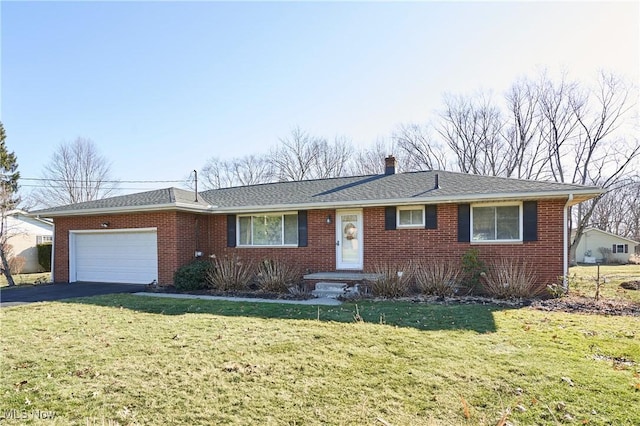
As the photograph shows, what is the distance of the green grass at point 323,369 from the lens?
3344 millimetres

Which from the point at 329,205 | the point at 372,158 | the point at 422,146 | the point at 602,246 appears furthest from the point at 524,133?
the point at 329,205

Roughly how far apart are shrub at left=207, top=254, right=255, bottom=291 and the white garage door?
2.22 m

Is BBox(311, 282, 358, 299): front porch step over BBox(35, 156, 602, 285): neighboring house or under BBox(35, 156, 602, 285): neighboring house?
under

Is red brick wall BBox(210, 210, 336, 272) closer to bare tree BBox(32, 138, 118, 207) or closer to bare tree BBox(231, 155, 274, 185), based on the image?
bare tree BBox(231, 155, 274, 185)

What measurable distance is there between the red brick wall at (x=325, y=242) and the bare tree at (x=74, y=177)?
2230 cm

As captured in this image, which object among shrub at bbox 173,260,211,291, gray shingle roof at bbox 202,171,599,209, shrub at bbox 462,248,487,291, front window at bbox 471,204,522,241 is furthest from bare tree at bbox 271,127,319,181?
shrub at bbox 462,248,487,291

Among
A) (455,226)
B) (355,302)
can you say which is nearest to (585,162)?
(455,226)

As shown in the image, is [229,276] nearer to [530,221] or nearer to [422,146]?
[530,221]

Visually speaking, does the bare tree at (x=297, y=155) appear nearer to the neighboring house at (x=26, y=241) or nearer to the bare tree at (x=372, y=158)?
Answer: the bare tree at (x=372, y=158)

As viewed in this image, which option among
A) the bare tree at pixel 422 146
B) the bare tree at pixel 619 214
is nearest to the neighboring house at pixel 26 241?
the bare tree at pixel 422 146

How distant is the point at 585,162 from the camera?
2531 centimetres

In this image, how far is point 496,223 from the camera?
10234 millimetres

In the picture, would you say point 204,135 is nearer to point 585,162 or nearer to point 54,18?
point 54,18

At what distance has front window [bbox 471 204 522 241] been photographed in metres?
10.1
